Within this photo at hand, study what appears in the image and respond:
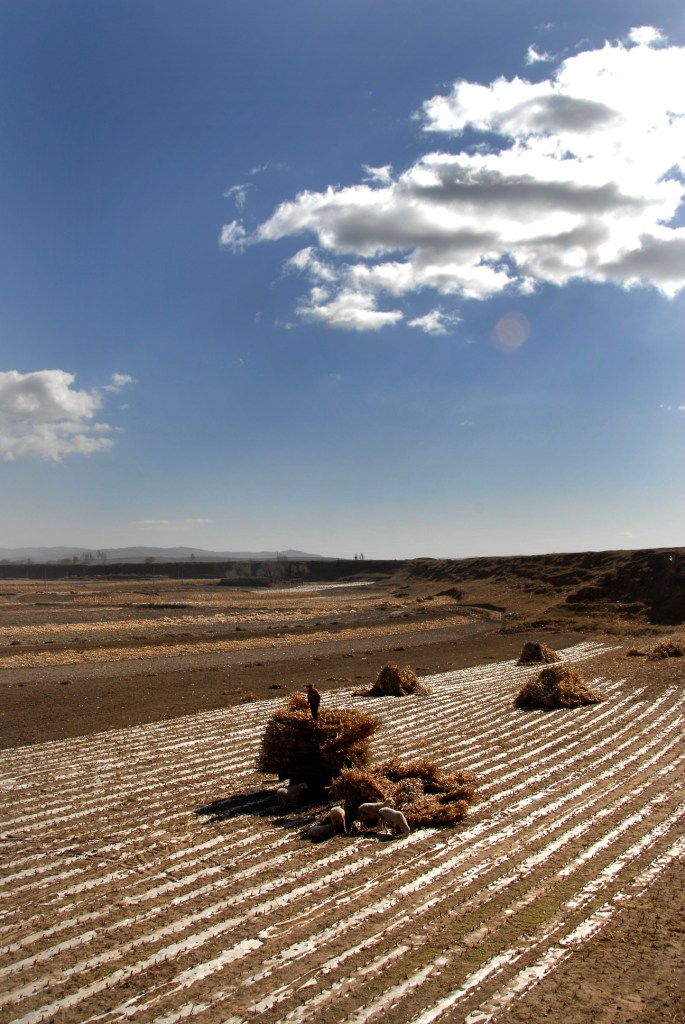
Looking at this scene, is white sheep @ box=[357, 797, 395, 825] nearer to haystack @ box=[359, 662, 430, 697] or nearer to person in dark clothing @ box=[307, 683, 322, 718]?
person in dark clothing @ box=[307, 683, 322, 718]

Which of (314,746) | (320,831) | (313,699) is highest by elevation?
(313,699)

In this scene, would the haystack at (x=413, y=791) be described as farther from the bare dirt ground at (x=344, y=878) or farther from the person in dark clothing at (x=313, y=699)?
the person in dark clothing at (x=313, y=699)

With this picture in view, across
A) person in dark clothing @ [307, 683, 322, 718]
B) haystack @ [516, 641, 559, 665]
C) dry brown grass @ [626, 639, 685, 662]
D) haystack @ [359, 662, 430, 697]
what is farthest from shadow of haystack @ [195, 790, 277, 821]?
dry brown grass @ [626, 639, 685, 662]

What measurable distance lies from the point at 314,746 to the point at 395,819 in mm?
2528

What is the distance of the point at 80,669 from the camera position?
3578cm

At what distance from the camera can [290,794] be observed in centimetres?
1312

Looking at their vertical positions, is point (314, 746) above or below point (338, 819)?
above

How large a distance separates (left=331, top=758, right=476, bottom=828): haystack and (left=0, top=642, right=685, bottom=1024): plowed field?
0.34 m

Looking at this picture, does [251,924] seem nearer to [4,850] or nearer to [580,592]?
[4,850]

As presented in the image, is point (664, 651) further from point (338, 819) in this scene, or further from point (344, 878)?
point (344, 878)

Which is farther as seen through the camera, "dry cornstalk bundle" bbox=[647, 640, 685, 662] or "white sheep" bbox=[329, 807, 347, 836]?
"dry cornstalk bundle" bbox=[647, 640, 685, 662]

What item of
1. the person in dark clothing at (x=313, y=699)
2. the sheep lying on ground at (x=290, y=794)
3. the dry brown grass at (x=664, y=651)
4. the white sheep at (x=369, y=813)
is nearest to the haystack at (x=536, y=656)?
the dry brown grass at (x=664, y=651)

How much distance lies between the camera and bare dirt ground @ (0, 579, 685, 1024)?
23.1 ft

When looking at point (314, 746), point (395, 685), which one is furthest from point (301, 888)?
point (395, 685)
